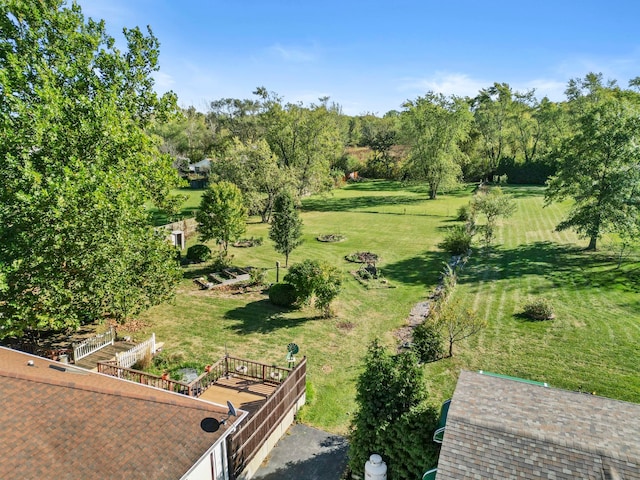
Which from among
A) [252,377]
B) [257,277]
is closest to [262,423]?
[252,377]

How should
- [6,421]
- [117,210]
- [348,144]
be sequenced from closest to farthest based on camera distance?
[6,421] → [117,210] → [348,144]

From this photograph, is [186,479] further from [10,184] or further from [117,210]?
[10,184]

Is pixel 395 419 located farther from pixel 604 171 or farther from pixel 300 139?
pixel 300 139

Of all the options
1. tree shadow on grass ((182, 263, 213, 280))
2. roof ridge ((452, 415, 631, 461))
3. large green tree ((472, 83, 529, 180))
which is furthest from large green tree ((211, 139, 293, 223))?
large green tree ((472, 83, 529, 180))

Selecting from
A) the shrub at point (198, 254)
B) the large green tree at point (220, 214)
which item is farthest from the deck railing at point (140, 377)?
the shrub at point (198, 254)

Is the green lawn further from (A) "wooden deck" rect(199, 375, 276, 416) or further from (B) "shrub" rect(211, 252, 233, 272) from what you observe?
(A) "wooden deck" rect(199, 375, 276, 416)

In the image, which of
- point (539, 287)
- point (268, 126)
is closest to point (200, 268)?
point (539, 287)
